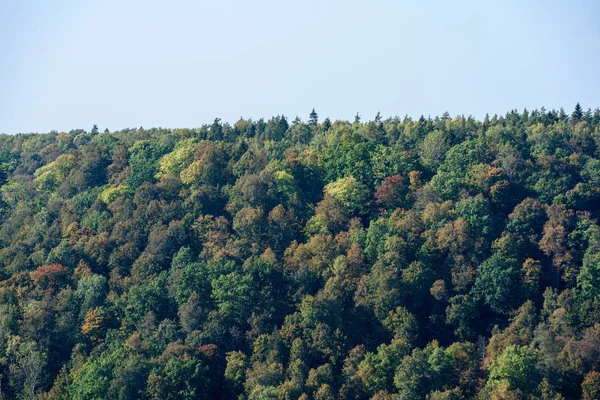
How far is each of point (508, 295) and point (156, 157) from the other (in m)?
52.2

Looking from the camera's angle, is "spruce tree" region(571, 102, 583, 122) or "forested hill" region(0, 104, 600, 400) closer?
"forested hill" region(0, 104, 600, 400)

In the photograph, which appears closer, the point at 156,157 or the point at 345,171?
the point at 345,171

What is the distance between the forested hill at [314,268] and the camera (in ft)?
310

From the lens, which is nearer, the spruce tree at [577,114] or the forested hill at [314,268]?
the forested hill at [314,268]

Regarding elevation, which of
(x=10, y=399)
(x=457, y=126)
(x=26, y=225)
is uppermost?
(x=457, y=126)

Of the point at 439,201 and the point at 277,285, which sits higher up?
the point at 439,201

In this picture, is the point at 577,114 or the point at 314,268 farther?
the point at 577,114

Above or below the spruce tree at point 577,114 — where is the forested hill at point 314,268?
below

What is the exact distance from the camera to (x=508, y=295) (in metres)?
103

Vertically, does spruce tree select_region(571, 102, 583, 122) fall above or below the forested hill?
above

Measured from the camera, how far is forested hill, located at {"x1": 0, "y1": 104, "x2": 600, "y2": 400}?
94.4 m

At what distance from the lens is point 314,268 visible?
357 feet

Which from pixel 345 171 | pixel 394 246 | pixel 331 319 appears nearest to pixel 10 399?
pixel 331 319

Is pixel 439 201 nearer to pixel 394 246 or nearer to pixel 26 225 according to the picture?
pixel 394 246
